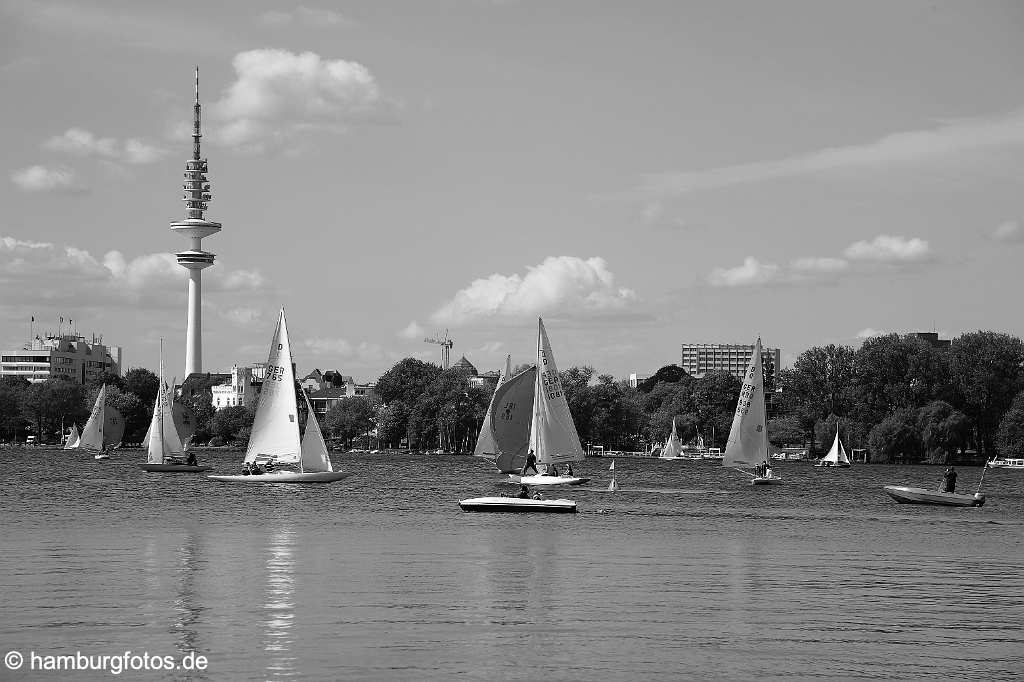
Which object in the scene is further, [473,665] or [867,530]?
[867,530]

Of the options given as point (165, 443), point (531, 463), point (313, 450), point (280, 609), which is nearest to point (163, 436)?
point (165, 443)

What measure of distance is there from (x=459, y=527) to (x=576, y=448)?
1626 centimetres

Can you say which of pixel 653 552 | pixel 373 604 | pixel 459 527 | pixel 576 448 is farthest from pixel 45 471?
pixel 373 604

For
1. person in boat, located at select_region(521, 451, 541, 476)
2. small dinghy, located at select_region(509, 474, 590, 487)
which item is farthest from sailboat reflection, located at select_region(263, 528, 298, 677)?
small dinghy, located at select_region(509, 474, 590, 487)

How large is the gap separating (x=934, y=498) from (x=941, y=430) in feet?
287

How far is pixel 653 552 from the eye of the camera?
4462cm

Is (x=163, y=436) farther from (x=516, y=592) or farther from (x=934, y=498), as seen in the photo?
(x=516, y=592)

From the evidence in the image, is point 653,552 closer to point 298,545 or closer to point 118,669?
point 298,545

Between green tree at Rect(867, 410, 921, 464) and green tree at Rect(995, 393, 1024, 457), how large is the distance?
8871 millimetres

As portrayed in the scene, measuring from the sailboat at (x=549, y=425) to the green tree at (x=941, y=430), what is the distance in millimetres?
95286

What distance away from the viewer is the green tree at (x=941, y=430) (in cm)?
15538

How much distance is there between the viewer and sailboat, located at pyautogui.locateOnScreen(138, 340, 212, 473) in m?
106

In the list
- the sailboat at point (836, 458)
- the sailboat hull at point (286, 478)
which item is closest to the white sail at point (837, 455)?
the sailboat at point (836, 458)

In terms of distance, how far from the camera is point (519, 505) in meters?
57.7
